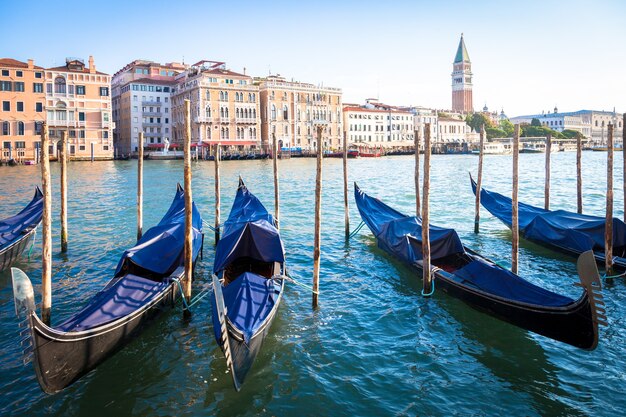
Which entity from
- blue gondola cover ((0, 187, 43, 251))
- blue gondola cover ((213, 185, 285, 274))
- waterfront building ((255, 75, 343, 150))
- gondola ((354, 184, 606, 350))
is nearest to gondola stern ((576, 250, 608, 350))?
gondola ((354, 184, 606, 350))

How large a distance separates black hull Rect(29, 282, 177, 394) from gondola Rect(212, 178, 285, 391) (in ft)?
2.80

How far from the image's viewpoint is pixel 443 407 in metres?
3.72

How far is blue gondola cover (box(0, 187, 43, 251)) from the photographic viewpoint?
7.26 meters

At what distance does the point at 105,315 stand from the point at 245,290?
48.5 inches

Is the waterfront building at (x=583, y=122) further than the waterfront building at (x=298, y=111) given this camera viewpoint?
Yes

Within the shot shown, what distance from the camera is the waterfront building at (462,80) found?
3056 inches

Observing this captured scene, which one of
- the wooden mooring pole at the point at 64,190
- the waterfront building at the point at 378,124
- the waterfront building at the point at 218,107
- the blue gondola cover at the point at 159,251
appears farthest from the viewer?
the waterfront building at the point at 378,124

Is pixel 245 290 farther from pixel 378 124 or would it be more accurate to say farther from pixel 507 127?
pixel 507 127

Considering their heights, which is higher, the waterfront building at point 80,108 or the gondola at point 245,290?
the waterfront building at point 80,108

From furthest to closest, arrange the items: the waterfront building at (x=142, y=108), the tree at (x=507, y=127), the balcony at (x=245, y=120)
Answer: the tree at (x=507, y=127)
the balcony at (x=245, y=120)
the waterfront building at (x=142, y=108)

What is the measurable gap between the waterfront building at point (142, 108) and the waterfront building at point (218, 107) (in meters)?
0.85

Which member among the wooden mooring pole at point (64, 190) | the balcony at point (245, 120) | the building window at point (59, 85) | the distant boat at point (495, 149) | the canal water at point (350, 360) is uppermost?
the building window at point (59, 85)

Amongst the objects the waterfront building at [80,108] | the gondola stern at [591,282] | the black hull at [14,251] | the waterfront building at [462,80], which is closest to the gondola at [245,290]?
the gondola stern at [591,282]

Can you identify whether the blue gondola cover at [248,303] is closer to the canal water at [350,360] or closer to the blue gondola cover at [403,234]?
the canal water at [350,360]
